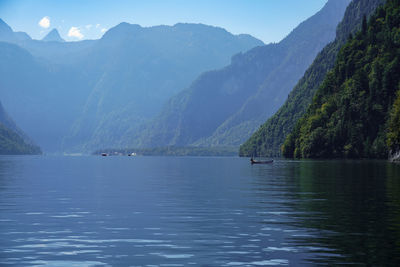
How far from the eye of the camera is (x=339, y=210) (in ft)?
169

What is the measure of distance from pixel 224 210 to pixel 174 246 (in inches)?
738

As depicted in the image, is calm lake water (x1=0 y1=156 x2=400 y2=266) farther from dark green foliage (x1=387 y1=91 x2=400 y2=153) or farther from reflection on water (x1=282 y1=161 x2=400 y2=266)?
dark green foliage (x1=387 y1=91 x2=400 y2=153)

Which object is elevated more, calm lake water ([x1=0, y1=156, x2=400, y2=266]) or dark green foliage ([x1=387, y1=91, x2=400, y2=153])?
dark green foliage ([x1=387, y1=91, x2=400, y2=153])

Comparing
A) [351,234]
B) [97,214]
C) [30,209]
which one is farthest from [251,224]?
[30,209]

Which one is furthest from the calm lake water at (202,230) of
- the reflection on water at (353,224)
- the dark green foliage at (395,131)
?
the dark green foliage at (395,131)

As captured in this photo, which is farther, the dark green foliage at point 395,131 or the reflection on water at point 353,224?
the dark green foliage at point 395,131

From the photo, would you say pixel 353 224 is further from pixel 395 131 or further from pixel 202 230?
pixel 395 131

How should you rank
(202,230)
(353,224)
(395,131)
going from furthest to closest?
1. (395,131)
2. (353,224)
3. (202,230)

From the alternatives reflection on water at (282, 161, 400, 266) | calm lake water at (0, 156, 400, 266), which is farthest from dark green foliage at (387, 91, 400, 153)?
calm lake water at (0, 156, 400, 266)

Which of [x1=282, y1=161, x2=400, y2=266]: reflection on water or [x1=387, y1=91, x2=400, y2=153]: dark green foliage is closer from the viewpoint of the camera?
[x1=282, y1=161, x2=400, y2=266]: reflection on water

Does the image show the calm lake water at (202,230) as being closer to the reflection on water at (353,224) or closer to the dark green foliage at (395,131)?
Result: the reflection on water at (353,224)

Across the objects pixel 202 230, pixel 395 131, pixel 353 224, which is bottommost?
pixel 202 230

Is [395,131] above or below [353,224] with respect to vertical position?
above

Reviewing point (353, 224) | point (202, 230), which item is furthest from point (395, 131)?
point (202, 230)
